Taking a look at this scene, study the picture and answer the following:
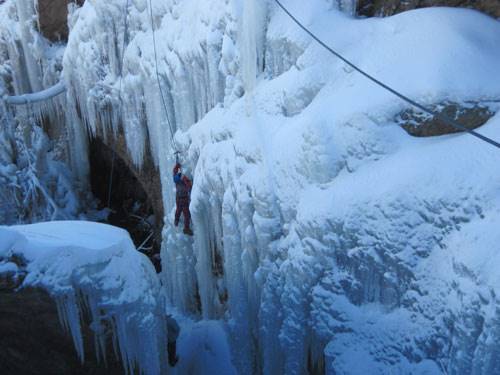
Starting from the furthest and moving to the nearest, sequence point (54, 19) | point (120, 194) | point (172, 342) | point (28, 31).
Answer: point (120, 194), point (54, 19), point (28, 31), point (172, 342)

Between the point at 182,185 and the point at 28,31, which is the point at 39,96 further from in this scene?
the point at 182,185

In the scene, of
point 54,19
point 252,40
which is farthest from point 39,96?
point 252,40

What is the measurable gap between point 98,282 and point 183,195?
→ 2.34m

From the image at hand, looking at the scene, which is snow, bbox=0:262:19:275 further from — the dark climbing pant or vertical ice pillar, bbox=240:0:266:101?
vertical ice pillar, bbox=240:0:266:101

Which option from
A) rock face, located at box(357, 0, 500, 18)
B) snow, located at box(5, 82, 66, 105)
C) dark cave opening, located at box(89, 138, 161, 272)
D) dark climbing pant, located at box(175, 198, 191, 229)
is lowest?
dark cave opening, located at box(89, 138, 161, 272)

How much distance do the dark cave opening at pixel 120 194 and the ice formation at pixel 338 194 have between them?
475cm

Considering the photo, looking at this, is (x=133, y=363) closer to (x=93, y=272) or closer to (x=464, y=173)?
(x=93, y=272)

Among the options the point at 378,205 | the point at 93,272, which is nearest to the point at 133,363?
the point at 93,272

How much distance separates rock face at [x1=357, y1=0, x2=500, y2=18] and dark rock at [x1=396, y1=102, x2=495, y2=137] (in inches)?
52.7

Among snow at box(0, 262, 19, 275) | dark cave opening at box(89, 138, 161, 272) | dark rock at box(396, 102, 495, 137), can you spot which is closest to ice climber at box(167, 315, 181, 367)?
snow at box(0, 262, 19, 275)

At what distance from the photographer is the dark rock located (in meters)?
4.01

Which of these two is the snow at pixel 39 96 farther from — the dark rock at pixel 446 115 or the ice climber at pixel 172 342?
the dark rock at pixel 446 115

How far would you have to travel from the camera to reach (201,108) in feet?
23.5

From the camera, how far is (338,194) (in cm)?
433
